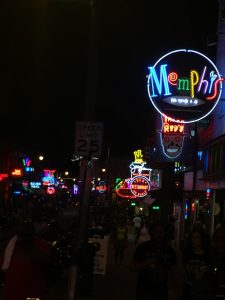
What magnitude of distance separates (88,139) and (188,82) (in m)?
4.67

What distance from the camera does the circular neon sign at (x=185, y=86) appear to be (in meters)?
13.9

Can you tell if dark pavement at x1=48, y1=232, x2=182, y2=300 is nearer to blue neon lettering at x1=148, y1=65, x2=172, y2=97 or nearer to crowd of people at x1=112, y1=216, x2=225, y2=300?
crowd of people at x1=112, y1=216, x2=225, y2=300

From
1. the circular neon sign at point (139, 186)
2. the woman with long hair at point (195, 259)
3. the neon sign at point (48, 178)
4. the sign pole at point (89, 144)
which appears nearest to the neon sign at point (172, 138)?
the sign pole at point (89, 144)

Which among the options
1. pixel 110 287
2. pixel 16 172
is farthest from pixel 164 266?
pixel 16 172

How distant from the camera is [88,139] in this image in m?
10.5

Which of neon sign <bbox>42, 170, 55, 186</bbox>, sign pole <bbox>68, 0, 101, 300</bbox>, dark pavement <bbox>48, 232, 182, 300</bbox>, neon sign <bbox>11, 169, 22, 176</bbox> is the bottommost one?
dark pavement <bbox>48, 232, 182, 300</bbox>

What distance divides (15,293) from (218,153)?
13.2 m

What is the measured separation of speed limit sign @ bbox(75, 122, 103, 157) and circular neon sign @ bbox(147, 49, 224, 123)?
12.3ft

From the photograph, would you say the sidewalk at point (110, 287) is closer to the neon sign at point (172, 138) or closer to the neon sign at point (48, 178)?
the neon sign at point (172, 138)

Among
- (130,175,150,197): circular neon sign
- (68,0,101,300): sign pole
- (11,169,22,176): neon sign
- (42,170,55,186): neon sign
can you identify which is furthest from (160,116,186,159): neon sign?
(42,170,55,186): neon sign

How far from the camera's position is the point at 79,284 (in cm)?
1261

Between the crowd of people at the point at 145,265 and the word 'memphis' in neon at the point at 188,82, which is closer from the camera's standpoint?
the crowd of people at the point at 145,265

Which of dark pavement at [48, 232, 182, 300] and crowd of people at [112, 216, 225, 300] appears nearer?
crowd of people at [112, 216, 225, 300]

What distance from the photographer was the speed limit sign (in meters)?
10.5
